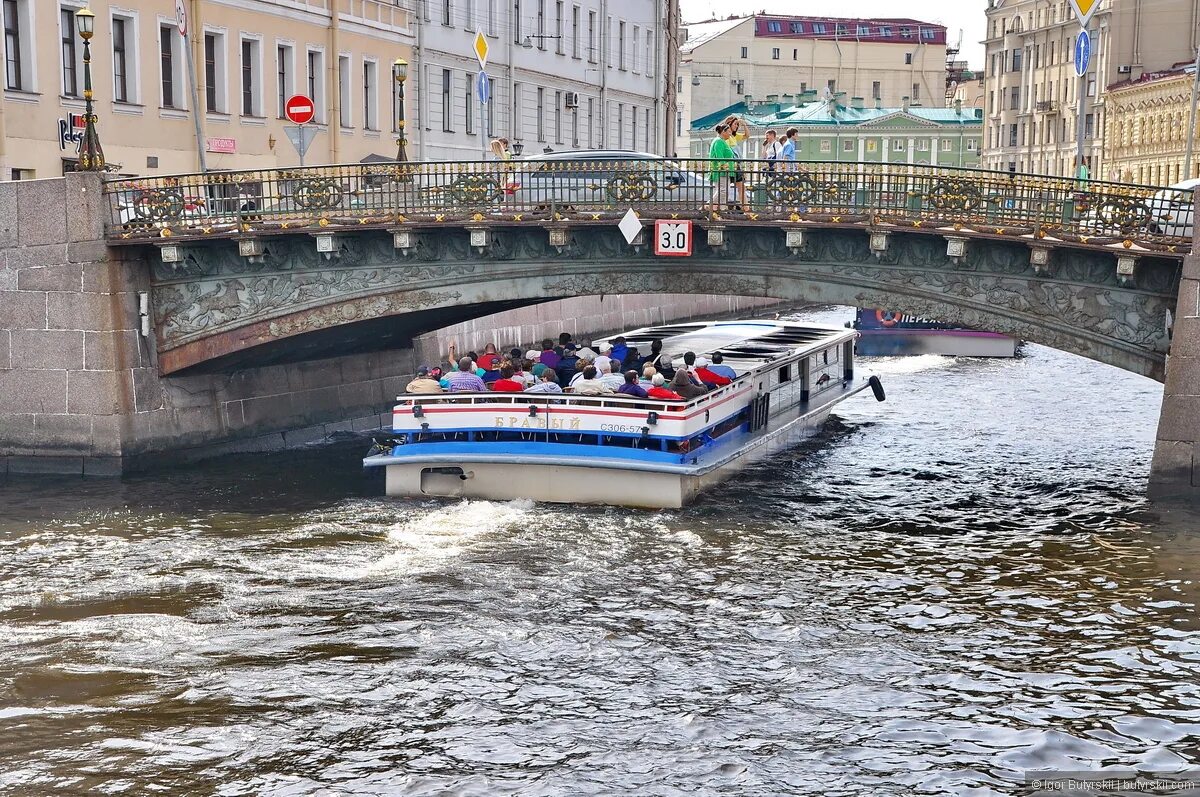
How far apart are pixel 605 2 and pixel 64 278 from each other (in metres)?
37.9

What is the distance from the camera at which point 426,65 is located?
45156 millimetres

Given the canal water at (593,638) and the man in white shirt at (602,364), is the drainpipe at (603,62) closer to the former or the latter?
the man in white shirt at (602,364)

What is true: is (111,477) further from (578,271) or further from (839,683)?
(839,683)

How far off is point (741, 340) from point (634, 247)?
6692 mm

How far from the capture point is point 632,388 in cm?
2202

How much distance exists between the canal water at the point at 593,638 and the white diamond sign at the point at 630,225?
379 cm

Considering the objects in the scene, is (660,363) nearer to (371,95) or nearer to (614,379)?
(614,379)

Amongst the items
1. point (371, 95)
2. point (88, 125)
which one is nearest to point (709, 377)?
point (88, 125)

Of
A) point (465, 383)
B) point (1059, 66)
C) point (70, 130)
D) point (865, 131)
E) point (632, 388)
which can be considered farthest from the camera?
point (865, 131)

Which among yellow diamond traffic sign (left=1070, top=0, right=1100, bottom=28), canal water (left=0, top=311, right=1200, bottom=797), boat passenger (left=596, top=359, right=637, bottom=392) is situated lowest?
canal water (left=0, top=311, right=1200, bottom=797)

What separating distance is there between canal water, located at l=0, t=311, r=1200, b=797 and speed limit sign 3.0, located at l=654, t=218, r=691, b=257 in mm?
3421

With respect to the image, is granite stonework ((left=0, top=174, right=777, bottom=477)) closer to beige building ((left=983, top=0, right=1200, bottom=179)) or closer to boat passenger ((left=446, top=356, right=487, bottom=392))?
boat passenger ((left=446, top=356, right=487, bottom=392))

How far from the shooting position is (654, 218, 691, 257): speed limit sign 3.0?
897 inches

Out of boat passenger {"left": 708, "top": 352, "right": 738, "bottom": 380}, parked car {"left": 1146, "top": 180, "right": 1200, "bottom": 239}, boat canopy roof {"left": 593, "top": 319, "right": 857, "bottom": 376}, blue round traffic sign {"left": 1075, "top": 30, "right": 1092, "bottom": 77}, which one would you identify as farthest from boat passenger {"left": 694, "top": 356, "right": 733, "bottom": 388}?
blue round traffic sign {"left": 1075, "top": 30, "right": 1092, "bottom": 77}
